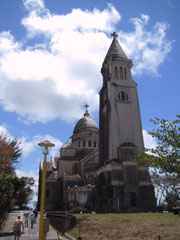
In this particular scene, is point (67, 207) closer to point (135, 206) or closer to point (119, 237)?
point (135, 206)

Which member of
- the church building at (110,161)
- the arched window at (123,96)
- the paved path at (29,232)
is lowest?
the paved path at (29,232)

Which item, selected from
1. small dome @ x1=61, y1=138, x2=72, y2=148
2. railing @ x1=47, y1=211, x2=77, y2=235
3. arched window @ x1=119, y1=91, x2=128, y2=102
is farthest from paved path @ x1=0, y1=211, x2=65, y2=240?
small dome @ x1=61, y1=138, x2=72, y2=148

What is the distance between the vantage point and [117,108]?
59062 millimetres

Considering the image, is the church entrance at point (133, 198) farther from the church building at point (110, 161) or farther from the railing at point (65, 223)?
the railing at point (65, 223)

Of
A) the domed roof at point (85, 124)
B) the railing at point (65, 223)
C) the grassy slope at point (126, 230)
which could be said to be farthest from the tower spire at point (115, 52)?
the grassy slope at point (126, 230)

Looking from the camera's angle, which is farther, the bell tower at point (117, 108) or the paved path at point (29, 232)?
the bell tower at point (117, 108)

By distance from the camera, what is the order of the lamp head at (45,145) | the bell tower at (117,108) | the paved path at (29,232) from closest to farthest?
the lamp head at (45,145) < the paved path at (29,232) < the bell tower at (117,108)

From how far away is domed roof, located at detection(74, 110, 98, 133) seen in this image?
7569 centimetres

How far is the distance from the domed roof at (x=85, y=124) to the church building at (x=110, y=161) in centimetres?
128

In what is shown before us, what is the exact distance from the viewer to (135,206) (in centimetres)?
5159

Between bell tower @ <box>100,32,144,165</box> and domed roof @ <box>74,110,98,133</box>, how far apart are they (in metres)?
13.1

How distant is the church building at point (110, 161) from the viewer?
52594 mm

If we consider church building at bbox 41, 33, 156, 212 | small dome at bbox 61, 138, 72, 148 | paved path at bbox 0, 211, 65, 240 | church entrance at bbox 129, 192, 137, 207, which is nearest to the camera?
paved path at bbox 0, 211, 65, 240

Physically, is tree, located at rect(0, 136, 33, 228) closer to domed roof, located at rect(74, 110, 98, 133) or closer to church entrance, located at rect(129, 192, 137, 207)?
church entrance, located at rect(129, 192, 137, 207)
